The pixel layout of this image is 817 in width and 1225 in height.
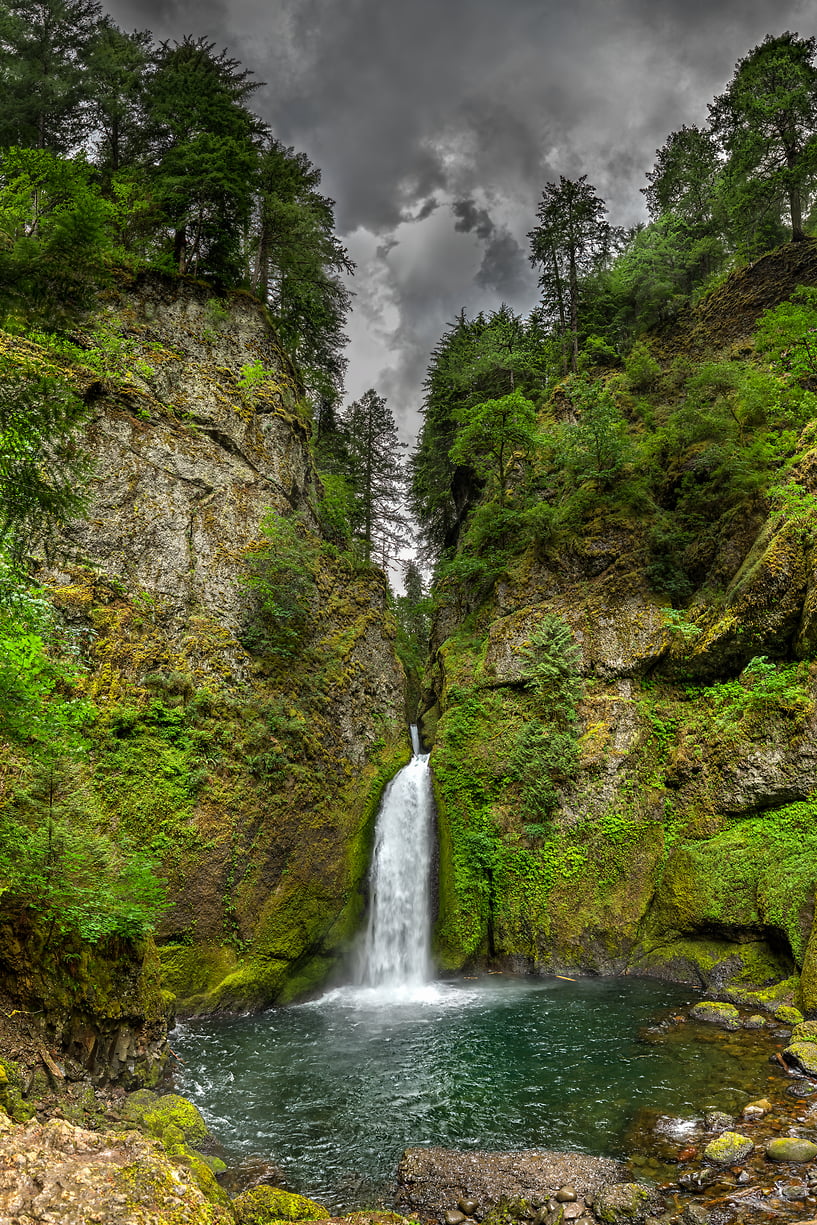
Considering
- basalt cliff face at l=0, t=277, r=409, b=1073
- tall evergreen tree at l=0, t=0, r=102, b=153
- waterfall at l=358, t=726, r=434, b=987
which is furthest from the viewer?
tall evergreen tree at l=0, t=0, r=102, b=153

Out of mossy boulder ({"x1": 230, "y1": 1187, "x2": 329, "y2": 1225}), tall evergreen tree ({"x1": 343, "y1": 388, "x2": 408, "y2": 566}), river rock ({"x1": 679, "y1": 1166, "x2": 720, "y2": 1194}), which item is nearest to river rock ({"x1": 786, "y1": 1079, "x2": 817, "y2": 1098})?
river rock ({"x1": 679, "y1": 1166, "x2": 720, "y2": 1194})

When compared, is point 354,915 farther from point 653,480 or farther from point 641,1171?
point 653,480

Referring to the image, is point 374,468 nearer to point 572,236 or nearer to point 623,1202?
point 572,236

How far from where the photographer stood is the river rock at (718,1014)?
845 cm

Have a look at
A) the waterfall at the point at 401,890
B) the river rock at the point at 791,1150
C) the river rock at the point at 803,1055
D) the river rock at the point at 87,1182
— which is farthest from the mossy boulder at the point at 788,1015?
the river rock at the point at 87,1182

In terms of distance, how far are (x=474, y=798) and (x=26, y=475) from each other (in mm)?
12017

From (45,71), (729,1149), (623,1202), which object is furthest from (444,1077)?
(45,71)

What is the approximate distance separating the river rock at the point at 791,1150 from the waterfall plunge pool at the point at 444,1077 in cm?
117

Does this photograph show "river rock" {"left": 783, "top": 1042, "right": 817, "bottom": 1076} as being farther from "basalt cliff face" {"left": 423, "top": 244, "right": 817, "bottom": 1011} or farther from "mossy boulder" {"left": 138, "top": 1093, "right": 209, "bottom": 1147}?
"mossy boulder" {"left": 138, "top": 1093, "right": 209, "bottom": 1147}

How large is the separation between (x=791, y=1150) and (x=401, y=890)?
930cm

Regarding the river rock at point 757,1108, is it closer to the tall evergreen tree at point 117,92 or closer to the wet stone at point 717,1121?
the wet stone at point 717,1121

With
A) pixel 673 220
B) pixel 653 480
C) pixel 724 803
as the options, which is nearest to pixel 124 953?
pixel 724 803

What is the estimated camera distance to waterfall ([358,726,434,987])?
12625mm

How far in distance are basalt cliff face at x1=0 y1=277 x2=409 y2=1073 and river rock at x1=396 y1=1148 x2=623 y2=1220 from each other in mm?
3597
